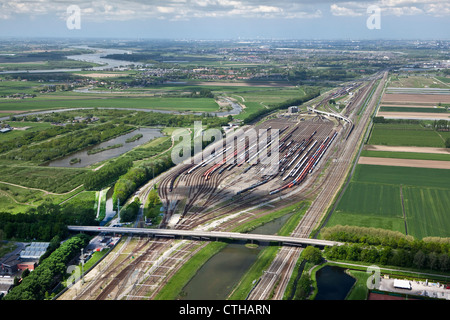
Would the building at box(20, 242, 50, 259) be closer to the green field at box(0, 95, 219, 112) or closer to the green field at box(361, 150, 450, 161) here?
the green field at box(361, 150, 450, 161)

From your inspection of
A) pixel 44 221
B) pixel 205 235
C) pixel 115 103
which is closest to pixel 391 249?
pixel 205 235


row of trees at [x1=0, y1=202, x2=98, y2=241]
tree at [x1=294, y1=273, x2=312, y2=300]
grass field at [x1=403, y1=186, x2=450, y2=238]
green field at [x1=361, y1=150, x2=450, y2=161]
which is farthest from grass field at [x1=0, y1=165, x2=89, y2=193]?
green field at [x1=361, y1=150, x2=450, y2=161]

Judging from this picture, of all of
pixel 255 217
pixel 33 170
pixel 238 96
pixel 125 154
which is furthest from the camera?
pixel 238 96

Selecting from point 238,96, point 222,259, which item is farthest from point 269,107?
point 222,259

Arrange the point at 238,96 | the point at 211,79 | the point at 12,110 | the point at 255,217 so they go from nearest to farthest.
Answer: the point at 255,217, the point at 12,110, the point at 238,96, the point at 211,79

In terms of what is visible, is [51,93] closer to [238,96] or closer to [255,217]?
[238,96]

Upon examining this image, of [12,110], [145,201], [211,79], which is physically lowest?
[145,201]
